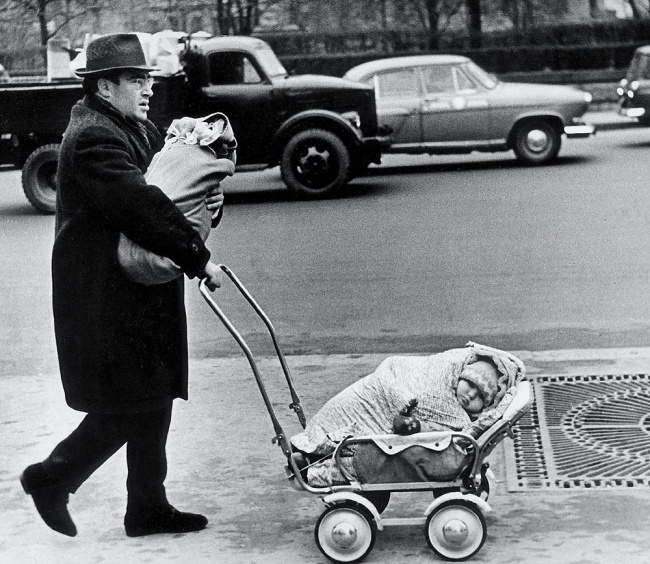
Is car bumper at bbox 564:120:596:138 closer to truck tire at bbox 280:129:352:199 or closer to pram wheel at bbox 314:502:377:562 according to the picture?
truck tire at bbox 280:129:352:199

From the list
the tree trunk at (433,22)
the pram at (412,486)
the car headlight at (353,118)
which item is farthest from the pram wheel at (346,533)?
the tree trunk at (433,22)

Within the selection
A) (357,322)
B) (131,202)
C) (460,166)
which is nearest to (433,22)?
(460,166)

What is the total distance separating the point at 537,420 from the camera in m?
5.61

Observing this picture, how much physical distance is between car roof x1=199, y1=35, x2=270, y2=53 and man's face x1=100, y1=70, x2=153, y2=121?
10.5m

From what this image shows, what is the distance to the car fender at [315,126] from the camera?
14422 mm

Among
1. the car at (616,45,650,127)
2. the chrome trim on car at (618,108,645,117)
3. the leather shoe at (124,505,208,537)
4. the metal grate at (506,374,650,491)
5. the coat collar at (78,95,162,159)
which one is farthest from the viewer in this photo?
the chrome trim on car at (618,108,645,117)

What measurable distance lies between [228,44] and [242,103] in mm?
808

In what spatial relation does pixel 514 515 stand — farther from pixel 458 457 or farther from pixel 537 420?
pixel 537 420

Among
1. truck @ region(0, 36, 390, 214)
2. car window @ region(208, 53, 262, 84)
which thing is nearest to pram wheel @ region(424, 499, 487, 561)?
truck @ region(0, 36, 390, 214)

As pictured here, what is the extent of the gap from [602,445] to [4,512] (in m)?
2.51

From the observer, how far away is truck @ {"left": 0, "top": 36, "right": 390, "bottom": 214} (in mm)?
13992

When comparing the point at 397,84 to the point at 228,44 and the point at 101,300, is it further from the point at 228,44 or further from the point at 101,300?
the point at 101,300

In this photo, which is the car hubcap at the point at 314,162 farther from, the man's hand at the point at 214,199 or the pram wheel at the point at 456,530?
the pram wheel at the point at 456,530

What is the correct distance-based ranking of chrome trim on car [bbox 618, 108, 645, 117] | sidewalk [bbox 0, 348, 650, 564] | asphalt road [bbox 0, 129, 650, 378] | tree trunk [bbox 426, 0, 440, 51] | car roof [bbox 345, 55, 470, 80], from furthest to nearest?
tree trunk [bbox 426, 0, 440, 51], chrome trim on car [bbox 618, 108, 645, 117], car roof [bbox 345, 55, 470, 80], asphalt road [bbox 0, 129, 650, 378], sidewalk [bbox 0, 348, 650, 564]
